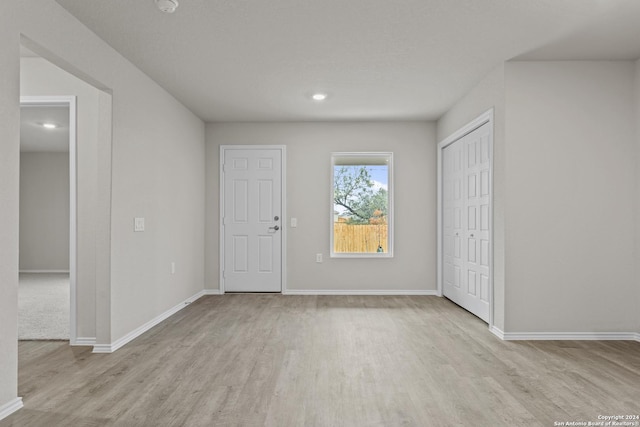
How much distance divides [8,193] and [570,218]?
4.23 m

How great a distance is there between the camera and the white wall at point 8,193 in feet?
7.35

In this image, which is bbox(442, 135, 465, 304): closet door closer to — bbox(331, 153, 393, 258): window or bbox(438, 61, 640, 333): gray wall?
bbox(331, 153, 393, 258): window

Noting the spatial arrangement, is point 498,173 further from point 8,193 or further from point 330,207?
point 8,193

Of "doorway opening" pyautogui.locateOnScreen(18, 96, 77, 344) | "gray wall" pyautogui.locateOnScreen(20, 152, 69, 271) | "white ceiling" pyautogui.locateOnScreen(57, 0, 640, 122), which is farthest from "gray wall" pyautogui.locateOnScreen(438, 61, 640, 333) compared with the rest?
"gray wall" pyautogui.locateOnScreen(20, 152, 69, 271)

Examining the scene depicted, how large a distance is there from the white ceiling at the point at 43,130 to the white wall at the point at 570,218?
526cm

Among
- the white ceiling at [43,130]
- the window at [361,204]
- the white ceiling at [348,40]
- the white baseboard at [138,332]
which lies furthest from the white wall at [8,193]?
the window at [361,204]

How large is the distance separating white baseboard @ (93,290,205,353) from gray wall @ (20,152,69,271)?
5047mm

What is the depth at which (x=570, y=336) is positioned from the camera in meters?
3.70

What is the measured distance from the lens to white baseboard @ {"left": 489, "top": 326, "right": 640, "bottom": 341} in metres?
3.68

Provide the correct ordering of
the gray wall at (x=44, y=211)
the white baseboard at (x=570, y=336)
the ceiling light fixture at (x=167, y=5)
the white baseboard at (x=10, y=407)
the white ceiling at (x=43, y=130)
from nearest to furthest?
1. the white baseboard at (x=10, y=407)
2. the ceiling light fixture at (x=167, y=5)
3. the white baseboard at (x=570, y=336)
4. the white ceiling at (x=43, y=130)
5. the gray wall at (x=44, y=211)

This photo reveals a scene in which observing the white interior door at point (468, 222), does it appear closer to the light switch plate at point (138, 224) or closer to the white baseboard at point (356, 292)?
the white baseboard at point (356, 292)

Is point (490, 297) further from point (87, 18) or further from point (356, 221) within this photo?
point (87, 18)

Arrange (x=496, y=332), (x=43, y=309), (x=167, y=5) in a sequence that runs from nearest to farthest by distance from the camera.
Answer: (x=167, y=5) < (x=496, y=332) < (x=43, y=309)

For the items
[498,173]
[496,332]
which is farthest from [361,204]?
[496,332]
